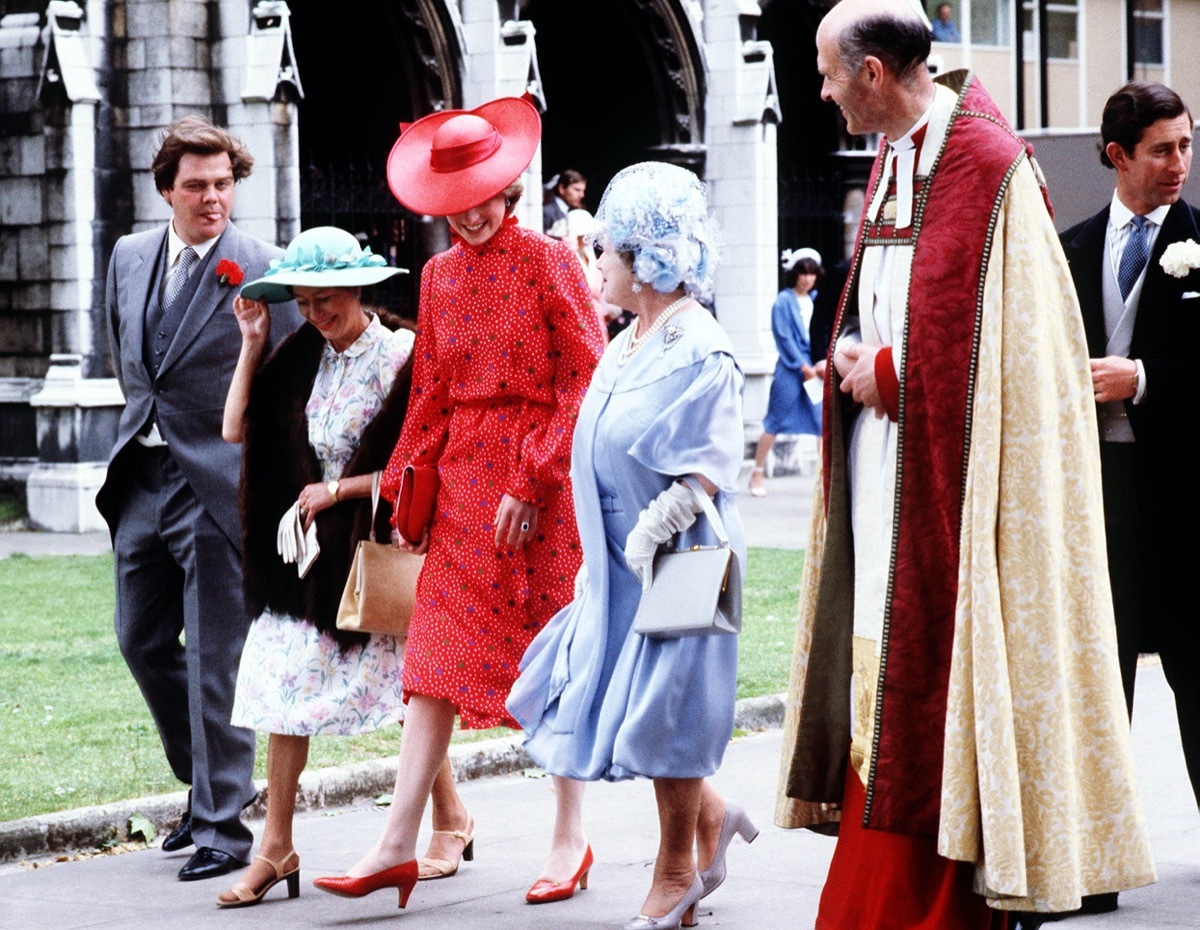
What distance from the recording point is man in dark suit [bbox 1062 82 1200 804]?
18.8 feet

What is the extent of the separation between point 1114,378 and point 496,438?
5.34 ft

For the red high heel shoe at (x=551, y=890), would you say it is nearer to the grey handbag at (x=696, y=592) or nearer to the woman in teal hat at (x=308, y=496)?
the woman in teal hat at (x=308, y=496)

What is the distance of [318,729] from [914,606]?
221 cm

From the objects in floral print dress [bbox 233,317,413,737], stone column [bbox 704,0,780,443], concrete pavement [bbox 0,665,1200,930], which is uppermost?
stone column [bbox 704,0,780,443]

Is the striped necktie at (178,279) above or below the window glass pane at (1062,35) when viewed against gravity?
below

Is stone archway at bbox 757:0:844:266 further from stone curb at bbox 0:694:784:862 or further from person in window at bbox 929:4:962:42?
stone curb at bbox 0:694:784:862

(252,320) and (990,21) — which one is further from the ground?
(990,21)

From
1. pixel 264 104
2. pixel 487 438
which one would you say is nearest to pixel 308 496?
pixel 487 438

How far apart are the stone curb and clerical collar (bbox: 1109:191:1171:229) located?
3127 millimetres

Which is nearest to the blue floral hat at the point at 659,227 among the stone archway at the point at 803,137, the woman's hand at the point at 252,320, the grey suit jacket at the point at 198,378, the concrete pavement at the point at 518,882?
the woman's hand at the point at 252,320

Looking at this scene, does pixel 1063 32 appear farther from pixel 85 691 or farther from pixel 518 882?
pixel 518 882

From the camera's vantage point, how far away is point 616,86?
23.0 meters

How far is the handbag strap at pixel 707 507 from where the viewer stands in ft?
17.4

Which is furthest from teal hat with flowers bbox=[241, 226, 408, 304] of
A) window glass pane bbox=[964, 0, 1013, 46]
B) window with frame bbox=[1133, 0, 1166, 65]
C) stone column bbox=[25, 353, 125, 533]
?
window with frame bbox=[1133, 0, 1166, 65]
